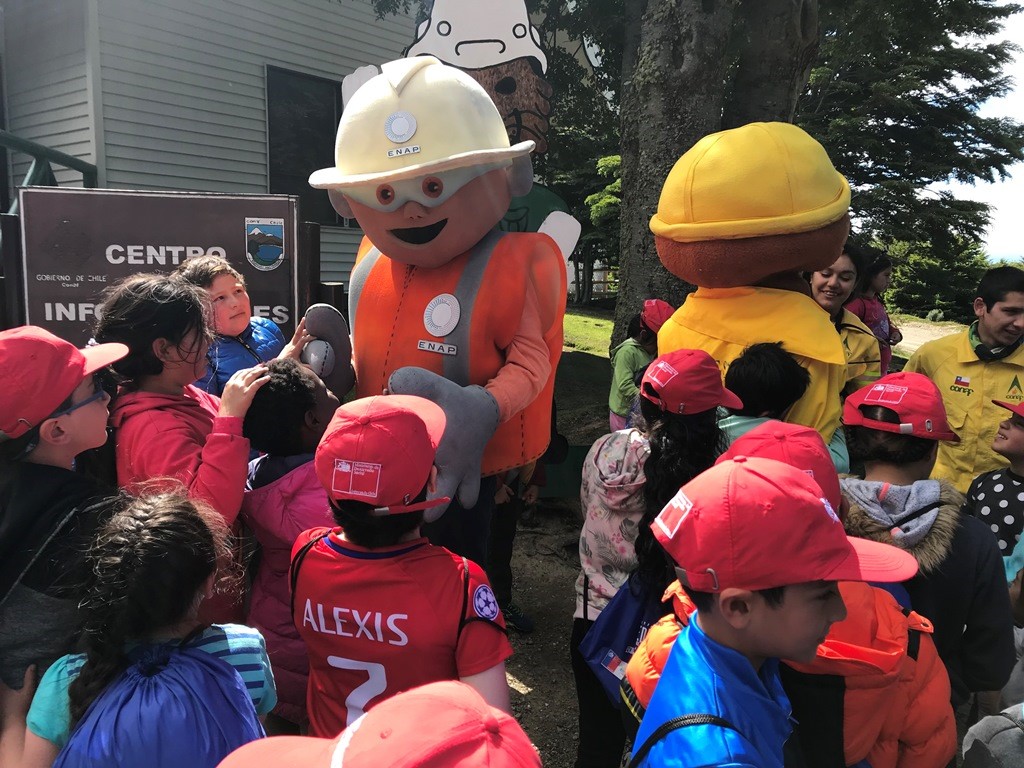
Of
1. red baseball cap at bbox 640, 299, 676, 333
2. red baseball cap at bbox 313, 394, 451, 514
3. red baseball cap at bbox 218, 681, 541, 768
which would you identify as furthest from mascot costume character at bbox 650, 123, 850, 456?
red baseball cap at bbox 218, 681, 541, 768

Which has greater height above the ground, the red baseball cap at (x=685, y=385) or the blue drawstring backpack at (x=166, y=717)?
the red baseball cap at (x=685, y=385)

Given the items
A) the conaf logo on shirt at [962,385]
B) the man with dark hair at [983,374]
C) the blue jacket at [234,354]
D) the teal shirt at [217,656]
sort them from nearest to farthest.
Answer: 1. the teal shirt at [217,656]
2. the blue jacket at [234,354]
3. the man with dark hair at [983,374]
4. the conaf logo on shirt at [962,385]

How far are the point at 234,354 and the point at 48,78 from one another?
23.9ft

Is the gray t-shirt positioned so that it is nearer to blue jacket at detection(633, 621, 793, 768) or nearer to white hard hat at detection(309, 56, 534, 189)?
blue jacket at detection(633, 621, 793, 768)

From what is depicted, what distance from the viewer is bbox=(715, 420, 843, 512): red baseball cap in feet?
5.38

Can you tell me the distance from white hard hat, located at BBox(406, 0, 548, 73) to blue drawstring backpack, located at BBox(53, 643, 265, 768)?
15.1 ft

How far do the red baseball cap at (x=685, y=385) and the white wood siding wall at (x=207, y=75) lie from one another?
7.84 metres

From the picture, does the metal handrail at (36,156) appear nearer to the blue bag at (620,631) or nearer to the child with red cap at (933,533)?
the blue bag at (620,631)

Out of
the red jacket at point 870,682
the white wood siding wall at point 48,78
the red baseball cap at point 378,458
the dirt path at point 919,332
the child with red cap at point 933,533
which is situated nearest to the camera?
the red jacket at point 870,682

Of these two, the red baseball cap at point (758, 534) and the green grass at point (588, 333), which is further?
the green grass at point (588, 333)

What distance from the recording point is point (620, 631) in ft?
6.63

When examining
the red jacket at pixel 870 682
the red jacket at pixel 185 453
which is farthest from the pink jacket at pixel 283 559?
the red jacket at pixel 870 682

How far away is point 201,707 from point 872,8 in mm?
6253

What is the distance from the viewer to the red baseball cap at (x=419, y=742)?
0.64 meters
